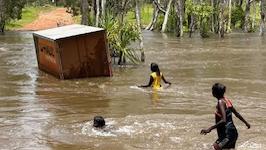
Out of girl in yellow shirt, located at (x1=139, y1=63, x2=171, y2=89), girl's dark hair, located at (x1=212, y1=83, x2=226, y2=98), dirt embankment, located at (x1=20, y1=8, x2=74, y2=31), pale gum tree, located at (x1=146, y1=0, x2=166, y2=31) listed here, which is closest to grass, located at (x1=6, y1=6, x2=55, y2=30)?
dirt embankment, located at (x1=20, y1=8, x2=74, y2=31)

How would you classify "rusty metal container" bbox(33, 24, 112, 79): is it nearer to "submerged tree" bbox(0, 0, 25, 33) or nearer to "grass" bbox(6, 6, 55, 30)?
"submerged tree" bbox(0, 0, 25, 33)

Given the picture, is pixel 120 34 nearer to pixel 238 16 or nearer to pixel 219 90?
pixel 219 90

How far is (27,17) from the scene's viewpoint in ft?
210

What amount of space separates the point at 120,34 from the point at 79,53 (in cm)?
342

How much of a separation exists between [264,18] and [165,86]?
26337 mm

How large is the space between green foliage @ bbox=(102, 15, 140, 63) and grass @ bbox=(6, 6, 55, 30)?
1342 inches

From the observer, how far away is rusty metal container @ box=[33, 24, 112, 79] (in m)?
17.4

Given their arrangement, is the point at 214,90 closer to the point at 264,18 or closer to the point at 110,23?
the point at 110,23

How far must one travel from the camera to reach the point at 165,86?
1574 centimetres

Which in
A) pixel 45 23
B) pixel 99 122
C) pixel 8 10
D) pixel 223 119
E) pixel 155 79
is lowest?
pixel 45 23

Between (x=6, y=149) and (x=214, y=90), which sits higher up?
(x=214, y=90)

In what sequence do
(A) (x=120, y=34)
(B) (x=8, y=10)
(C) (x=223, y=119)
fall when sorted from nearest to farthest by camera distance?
(C) (x=223, y=119), (A) (x=120, y=34), (B) (x=8, y=10)

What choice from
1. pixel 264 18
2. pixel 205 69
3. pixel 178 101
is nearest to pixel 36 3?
pixel 264 18

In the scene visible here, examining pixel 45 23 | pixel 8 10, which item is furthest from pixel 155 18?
pixel 8 10
